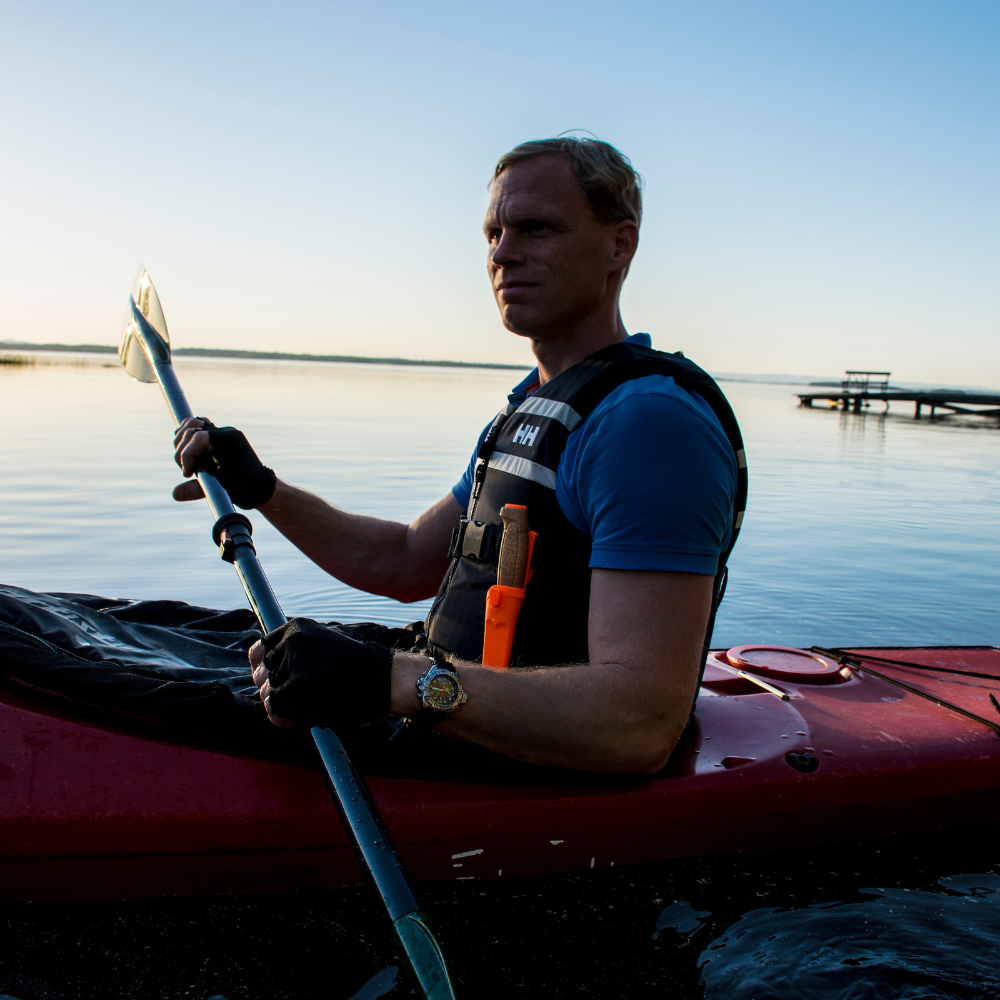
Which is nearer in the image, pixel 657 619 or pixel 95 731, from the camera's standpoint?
pixel 657 619

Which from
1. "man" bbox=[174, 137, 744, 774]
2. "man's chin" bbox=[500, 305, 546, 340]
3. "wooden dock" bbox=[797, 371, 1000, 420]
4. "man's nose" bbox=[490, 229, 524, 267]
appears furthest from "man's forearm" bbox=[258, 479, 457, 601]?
"wooden dock" bbox=[797, 371, 1000, 420]

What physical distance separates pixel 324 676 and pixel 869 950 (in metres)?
1.47

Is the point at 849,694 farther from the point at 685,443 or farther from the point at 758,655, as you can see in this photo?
the point at 685,443

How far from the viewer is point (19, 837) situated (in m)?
1.71

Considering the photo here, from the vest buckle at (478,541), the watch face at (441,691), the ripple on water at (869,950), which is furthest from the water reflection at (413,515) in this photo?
the watch face at (441,691)

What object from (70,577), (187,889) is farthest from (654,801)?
(70,577)

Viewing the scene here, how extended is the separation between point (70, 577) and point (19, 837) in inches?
175

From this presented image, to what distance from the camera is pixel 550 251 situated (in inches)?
81.2

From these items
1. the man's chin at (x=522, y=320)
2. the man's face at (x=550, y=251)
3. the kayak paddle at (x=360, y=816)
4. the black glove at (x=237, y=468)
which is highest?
the man's face at (x=550, y=251)

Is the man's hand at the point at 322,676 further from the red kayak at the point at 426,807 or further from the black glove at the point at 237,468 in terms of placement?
the black glove at the point at 237,468

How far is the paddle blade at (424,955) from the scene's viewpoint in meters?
1.33

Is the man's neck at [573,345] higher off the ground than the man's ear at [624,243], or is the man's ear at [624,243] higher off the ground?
the man's ear at [624,243]

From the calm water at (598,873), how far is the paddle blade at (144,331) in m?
2.02

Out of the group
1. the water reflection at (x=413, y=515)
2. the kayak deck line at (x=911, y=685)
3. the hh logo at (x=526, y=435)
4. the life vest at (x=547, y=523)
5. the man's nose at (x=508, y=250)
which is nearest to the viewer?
the life vest at (x=547, y=523)
